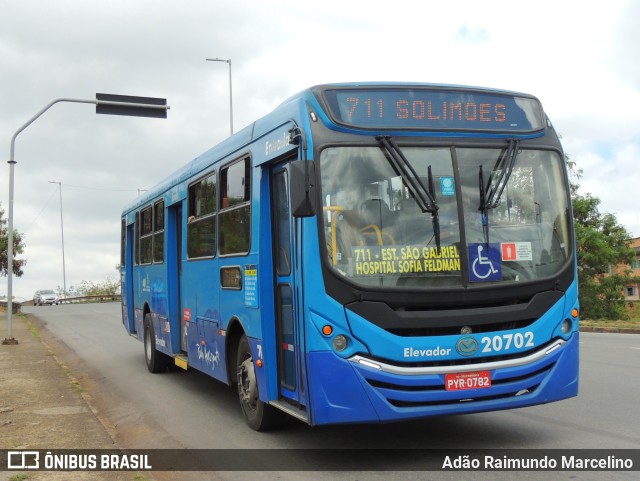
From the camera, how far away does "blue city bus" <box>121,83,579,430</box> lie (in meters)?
5.93

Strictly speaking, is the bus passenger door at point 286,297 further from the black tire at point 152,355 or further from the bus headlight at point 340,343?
the black tire at point 152,355

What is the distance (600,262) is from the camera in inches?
1554

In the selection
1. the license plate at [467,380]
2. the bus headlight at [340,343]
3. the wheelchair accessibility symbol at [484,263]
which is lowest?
the license plate at [467,380]

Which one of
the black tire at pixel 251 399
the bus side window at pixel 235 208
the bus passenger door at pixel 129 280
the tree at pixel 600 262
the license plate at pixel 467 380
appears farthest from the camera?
the tree at pixel 600 262

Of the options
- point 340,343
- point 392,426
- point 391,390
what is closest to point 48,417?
point 392,426

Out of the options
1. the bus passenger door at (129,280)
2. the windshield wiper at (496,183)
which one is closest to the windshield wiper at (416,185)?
the windshield wiper at (496,183)

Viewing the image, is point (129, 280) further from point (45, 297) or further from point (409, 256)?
point (45, 297)

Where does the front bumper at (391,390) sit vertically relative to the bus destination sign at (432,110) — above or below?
below

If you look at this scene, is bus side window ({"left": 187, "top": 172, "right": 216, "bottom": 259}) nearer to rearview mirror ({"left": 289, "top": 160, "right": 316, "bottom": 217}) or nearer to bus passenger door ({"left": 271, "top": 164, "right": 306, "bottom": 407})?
bus passenger door ({"left": 271, "top": 164, "right": 306, "bottom": 407})

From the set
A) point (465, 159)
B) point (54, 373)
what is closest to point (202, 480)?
point (465, 159)

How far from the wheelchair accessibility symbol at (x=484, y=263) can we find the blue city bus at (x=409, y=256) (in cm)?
1

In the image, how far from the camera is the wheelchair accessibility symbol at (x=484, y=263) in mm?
6188

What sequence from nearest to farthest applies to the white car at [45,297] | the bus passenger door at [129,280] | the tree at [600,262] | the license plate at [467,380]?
the license plate at [467,380] → the bus passenger door at [129,280] → the tree at [600,262] → the white car at [45,297]

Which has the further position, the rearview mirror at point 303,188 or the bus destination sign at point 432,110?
the bus destination sign at point 432,110
